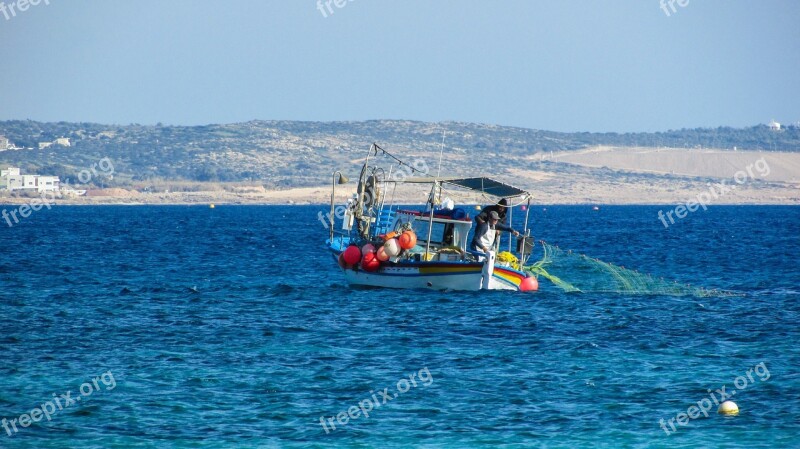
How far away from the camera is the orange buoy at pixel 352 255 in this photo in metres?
38.8

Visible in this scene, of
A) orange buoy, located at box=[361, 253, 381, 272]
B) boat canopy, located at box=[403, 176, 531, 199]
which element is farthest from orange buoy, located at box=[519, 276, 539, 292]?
orange buoy, located at box=[361, 253, 381, 272]

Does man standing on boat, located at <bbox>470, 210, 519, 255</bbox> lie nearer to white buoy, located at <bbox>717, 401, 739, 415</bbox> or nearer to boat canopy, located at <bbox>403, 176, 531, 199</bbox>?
boat canopy, located at <bbox>403, 176, 531, 199</bbox>

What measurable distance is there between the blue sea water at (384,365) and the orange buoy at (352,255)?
1.18m

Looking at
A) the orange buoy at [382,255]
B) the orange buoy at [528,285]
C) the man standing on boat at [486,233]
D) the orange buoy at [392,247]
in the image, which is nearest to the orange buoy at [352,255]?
the orange buoy at [382,255]

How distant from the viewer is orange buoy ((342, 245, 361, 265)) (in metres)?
38.8

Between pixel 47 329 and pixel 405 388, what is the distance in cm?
1225

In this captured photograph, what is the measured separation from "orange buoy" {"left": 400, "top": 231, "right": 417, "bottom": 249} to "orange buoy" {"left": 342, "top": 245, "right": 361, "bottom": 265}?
83.9 inches

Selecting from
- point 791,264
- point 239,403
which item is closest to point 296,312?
point 239,403

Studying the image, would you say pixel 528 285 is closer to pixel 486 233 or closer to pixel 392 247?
pixel 486 233

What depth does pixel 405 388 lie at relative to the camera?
2270cm

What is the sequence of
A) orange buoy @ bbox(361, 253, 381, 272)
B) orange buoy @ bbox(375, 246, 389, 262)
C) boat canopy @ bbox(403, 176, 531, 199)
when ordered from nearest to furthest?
orange buoy @ bbox(375, 246, 389, 262) → boat canopy @ bbox(403, 176, 531, 199) → orange buoy @ bbox(361, 253, 381, 272)

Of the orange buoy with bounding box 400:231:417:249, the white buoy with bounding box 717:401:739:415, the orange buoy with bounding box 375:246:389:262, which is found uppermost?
the orange buoy with bounding box 400:231:417:249

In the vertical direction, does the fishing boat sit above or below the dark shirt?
below

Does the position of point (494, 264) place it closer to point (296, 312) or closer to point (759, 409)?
point (296, 312)
